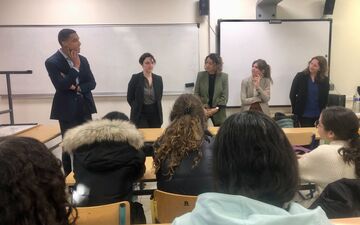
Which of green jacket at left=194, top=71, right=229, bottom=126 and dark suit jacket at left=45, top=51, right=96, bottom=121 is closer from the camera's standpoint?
dark suit jacket at left=45, top=51, right=96, bottom=121

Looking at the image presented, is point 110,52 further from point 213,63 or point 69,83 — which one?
point 69,83

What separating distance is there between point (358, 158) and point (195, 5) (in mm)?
3787

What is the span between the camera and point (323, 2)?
17.0 ft

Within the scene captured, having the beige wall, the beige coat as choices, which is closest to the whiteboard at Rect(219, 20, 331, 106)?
the beige wall

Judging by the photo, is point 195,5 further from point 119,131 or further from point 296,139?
point 119,131

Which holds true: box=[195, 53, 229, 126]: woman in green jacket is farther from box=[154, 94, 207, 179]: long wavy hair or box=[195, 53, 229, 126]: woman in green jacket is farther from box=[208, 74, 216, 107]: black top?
box=[154, 94, 207, 179]: long wavy hair

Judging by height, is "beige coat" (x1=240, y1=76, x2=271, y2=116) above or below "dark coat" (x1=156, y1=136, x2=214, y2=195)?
above

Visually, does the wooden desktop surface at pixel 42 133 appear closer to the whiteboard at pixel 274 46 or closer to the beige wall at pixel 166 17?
the beige wall at pixel 166 17

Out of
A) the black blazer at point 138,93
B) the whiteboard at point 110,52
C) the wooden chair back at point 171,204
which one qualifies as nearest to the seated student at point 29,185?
the wooden chair back at point 171,204

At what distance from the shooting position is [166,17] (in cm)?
499

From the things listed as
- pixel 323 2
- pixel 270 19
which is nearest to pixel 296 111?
pixel 270 19

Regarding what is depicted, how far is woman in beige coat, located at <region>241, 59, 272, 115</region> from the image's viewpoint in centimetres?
437

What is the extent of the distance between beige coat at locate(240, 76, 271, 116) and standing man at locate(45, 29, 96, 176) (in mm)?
2091

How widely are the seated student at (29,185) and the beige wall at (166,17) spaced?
4311 mm
